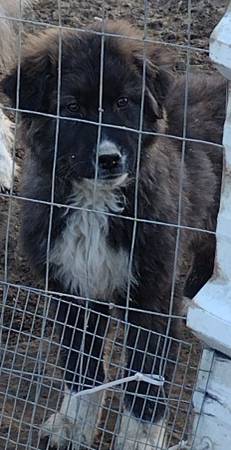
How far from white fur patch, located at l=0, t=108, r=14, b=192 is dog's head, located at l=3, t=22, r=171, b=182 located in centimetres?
197

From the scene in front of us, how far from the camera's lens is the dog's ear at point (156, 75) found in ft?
13.4

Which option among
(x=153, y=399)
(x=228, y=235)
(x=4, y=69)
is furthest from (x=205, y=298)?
(x=4, y=69)

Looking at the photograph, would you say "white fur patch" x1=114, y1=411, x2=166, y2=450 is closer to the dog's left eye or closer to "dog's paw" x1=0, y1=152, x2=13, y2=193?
the dog's left eye

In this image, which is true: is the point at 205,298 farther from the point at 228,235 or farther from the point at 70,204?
the point at 70,204

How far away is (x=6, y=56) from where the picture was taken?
5898 millimetres

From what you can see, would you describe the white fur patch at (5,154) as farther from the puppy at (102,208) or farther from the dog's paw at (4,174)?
the puppy at (102,208)

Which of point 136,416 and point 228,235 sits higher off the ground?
point 228,235

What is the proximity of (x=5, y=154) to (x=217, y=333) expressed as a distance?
3.28 metres

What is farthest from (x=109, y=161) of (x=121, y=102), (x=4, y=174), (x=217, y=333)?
(x=4, y=174)

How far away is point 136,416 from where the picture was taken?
4.10 metres

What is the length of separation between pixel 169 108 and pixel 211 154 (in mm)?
284

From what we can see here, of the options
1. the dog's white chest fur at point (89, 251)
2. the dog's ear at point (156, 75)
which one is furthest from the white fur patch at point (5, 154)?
the dog's ear at point (156, 75)

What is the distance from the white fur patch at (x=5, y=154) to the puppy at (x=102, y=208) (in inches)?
68.7

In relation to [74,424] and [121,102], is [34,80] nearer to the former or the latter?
[121,102]
